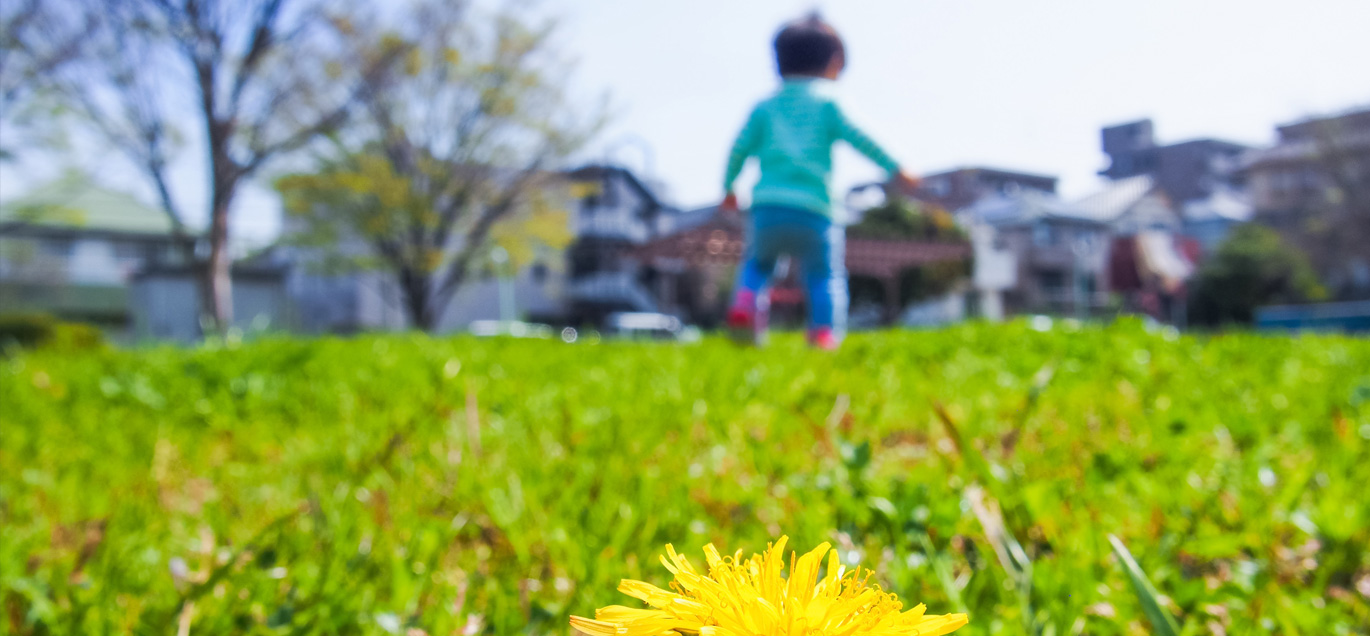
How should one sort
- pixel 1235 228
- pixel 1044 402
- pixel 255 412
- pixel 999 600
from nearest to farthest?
1. pixel 999 600
2. pixel 1044 402
3. pixel 255 412
4. pixel 1235 228

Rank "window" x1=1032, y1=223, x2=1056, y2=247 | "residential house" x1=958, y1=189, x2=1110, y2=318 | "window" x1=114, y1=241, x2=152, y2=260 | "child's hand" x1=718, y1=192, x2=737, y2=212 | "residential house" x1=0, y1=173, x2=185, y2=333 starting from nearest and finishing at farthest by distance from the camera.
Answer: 1. "child's hand" x1=718, y1=192, x2=737, y2=212
2. "residential house" x1=0, y1=173, x2=185, y2=333
3. "window" x1=114, y1=241, x2=152, y2=260
4. "residential house" x1=958, y1=189, x2=1110, y2=318
5. "window" x1=1032, y1=223, x2=1056, y2=247

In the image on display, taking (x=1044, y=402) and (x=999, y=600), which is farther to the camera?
(x=1044, y=402)

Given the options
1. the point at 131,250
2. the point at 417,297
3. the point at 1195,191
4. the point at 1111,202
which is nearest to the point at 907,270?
the point at 1111,202

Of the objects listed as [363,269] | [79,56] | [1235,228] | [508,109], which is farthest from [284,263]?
[1235,228]

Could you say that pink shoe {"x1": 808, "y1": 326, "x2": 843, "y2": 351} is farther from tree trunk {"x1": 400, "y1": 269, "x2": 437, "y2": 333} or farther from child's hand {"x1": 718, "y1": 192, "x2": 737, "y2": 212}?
tree trunk {"x1": 400, "y1": 269, "x2": 437, "y2": 333}

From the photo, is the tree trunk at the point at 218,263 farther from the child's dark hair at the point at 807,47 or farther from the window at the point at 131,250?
the window at the point at 131,250

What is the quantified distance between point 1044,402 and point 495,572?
1.17 m

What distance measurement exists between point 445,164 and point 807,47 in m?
18.8

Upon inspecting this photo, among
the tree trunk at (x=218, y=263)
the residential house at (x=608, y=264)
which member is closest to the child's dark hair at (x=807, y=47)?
the tree trunk at (x=218, y=263)

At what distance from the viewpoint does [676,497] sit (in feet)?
3.07

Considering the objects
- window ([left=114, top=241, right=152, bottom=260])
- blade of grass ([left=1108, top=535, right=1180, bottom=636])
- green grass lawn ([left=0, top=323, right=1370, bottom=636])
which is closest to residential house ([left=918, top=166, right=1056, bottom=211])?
window ([left=114, top=241, right=152, bottom=260])

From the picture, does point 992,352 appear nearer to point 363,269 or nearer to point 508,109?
point 508,109

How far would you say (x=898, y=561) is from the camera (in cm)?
66

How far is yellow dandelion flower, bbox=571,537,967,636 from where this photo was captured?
0.22m
